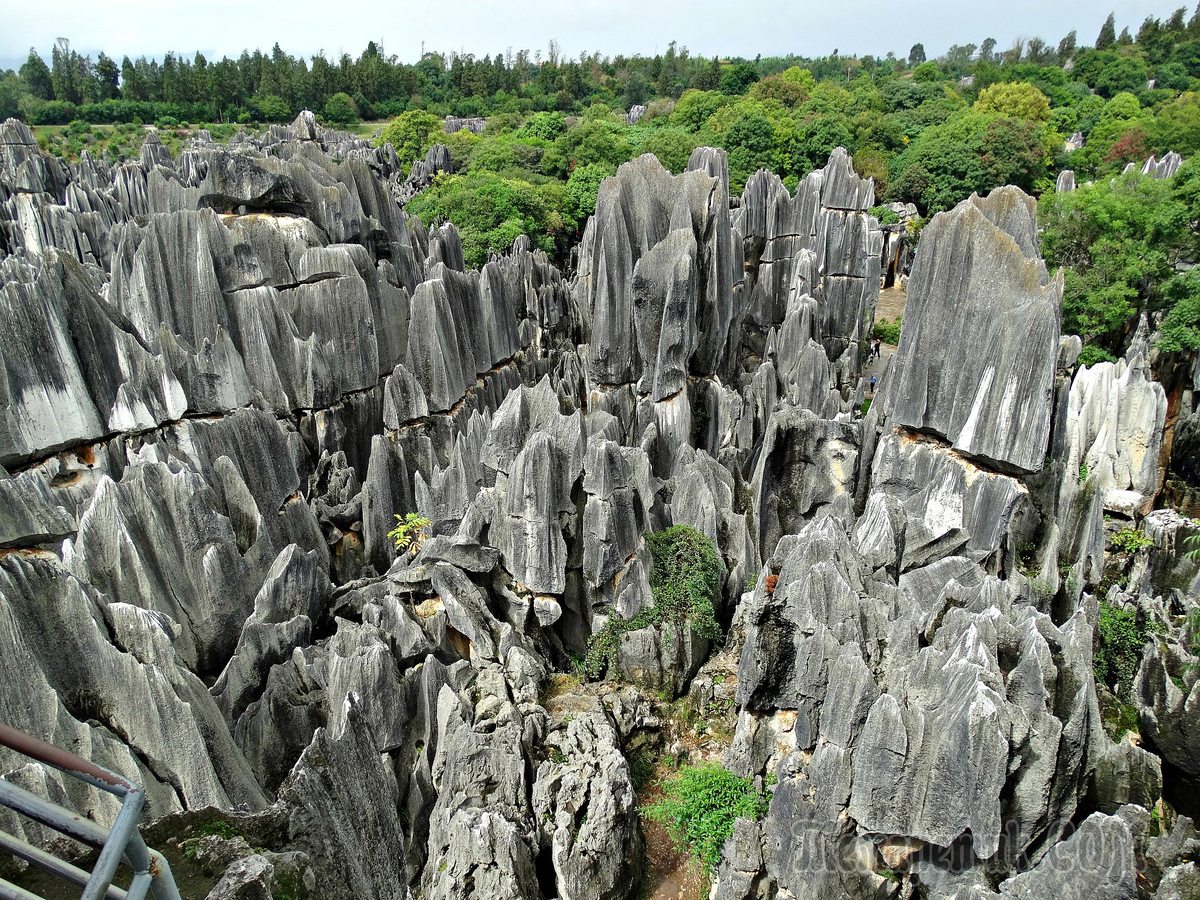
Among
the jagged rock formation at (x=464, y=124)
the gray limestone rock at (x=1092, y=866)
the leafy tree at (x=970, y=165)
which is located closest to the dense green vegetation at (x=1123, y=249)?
the gray limestone rock at (x=1092, y=866)

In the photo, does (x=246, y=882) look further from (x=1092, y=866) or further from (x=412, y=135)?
(x=412, y=135)

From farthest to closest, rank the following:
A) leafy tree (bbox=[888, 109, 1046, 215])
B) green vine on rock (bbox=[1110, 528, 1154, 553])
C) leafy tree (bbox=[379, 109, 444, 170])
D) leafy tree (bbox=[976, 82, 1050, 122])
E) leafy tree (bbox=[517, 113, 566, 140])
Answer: leafy tree (bbox=[379, 109, 444, 170]) → leafy tree (bbox=[517, 113, 566, 140]) → leafy tree (bbox=[976, 82, 1050, 122]) → leafy tree (bbox=[888, 109, 1046, 215]) → green vine on rock (bbox=[1110, 528, 1154, 553])

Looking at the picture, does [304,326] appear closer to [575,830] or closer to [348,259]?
[348,259]

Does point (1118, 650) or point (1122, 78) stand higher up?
point (1122, 78)

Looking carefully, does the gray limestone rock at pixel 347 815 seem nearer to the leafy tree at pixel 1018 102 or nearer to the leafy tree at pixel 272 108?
the leafy tree at pixel 1018 102

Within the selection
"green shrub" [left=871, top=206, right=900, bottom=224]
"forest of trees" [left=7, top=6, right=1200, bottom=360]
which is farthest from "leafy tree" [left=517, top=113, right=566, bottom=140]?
"green shrub" [left=871, top=206, right=900, bottom=224]

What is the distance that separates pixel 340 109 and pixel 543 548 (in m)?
96.9

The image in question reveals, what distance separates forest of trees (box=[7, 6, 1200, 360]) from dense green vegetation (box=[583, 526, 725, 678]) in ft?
62.4

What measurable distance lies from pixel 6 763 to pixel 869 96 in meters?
77.2

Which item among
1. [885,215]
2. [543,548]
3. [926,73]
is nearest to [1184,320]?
[543,548]

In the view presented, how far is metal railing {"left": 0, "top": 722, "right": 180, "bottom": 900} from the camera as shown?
2064mm

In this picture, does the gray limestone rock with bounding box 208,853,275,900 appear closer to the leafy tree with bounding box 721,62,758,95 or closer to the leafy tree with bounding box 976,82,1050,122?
the leafy tree with bounding box 976,82,1050,122

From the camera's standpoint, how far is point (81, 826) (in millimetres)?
2230

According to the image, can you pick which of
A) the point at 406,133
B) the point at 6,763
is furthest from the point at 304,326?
the point at 406,133
